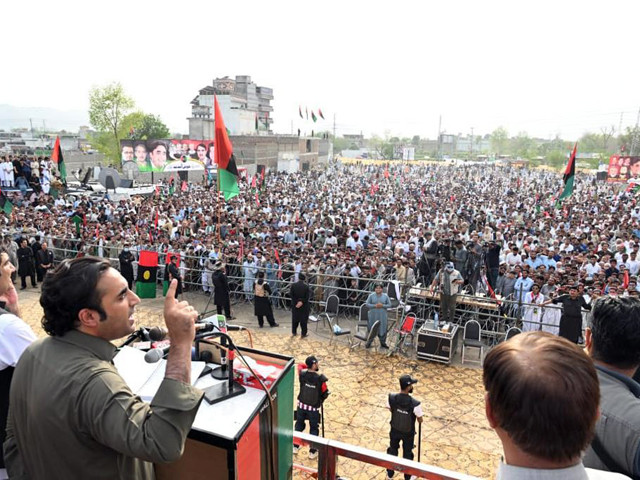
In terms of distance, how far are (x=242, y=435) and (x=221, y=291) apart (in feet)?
29.0

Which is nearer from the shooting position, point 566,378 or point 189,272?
point 566,378

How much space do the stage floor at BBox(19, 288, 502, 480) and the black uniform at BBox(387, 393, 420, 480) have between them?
0.48 m

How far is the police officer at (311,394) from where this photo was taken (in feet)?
19.0

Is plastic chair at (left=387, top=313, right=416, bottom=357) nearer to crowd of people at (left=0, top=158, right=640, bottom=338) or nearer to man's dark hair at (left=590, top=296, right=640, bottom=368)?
crowd of people at (left=0, top=158, right=640, bottom=338)

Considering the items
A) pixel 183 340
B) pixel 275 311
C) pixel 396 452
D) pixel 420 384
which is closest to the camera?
pixel 183 340

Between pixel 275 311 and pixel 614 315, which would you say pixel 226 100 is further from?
pixel 614 315

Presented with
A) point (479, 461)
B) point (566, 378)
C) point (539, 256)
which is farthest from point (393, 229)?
point (566, 378)

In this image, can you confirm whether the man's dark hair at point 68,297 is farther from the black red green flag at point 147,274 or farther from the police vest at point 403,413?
the black red green flag at point 147,274

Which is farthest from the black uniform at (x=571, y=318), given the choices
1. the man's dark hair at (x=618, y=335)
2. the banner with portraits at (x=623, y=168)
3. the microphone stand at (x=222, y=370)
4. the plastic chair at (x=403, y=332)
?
the banner with portraits at (x=623, y=168)

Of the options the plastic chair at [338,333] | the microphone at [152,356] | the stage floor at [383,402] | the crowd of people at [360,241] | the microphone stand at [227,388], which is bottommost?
the stage floor at [383,402]

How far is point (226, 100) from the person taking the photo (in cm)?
6438

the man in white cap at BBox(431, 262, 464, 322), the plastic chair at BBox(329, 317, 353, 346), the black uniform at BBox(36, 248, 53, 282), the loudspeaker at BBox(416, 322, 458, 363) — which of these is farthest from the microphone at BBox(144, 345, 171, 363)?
the black uniform at BBox(36, 248, 53, 282)

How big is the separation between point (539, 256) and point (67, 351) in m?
13.0

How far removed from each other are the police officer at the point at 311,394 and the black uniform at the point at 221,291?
467 cm
